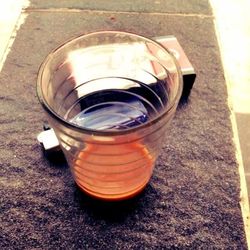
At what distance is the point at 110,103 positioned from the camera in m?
0.67

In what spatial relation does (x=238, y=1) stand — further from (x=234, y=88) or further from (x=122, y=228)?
(x=122, y=228)

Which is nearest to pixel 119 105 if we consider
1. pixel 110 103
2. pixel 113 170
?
pixel 110 103

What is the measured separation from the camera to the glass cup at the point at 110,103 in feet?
1.49

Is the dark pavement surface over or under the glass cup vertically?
under

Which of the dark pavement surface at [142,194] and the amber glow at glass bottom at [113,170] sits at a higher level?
the amber glow at glass bottom at [113,170]

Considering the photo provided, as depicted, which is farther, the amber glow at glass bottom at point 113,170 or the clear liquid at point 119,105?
the clear liquid at point 119,105

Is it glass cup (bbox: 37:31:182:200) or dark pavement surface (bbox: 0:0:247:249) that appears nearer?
glass cup (bbox: 37:31:182:200)

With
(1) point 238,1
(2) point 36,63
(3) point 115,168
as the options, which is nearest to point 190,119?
(3) point 115,168

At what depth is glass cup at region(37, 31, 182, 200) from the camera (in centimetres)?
45

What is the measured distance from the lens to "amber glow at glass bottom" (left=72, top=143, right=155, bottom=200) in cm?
51

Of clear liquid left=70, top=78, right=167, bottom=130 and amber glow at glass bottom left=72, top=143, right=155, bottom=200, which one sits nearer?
amber glow at glass bottom left=72, top=143, right=155, bottom=200

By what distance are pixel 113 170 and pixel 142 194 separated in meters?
0.09

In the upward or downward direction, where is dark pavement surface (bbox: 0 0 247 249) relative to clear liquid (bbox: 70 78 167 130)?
downward

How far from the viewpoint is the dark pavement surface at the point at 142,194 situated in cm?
56
